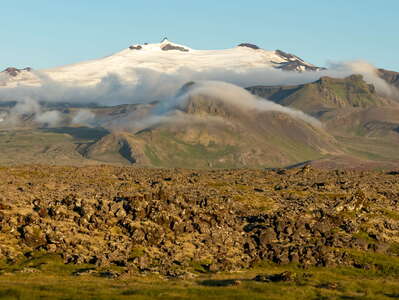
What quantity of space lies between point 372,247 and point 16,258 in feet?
233

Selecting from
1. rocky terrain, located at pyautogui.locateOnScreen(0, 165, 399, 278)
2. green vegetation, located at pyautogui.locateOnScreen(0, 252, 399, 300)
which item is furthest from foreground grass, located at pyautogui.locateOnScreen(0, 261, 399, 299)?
rocky terrain, located at pyautogui.locateOnScreen(0, 165, 399, 278)

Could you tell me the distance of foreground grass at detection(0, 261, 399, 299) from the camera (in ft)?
289

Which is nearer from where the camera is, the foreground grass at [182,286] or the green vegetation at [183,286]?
the foreground grass at [182,286]

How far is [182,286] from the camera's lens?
96.1 m

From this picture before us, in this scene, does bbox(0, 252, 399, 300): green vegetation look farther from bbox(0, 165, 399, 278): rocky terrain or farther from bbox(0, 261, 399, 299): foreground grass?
bbox(0, 165, 399, 278): rocky terrain

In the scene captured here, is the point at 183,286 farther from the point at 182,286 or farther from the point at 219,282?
the point at 219,282

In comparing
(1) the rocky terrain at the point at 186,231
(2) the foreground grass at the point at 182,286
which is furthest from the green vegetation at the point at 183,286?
(1) the rocky terrain at the point at 186,231

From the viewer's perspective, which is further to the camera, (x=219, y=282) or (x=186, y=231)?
(x=186, y=231)

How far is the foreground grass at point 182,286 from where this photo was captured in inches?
3472

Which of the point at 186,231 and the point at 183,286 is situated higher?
the point at 186,231

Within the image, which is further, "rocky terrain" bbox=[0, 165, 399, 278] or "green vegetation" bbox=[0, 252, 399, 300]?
"rocky terrain" bbox=[0, 165, 399, 278]

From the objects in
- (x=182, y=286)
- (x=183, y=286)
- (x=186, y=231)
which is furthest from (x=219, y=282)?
(x=186, y=231)

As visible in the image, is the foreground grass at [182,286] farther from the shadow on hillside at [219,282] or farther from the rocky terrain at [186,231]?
the rocky terrain at [186,231]

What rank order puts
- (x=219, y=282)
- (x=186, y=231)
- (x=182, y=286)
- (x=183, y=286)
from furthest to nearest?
(x=186, y=231) < (x=219, y=282) < (x=183, y=286) < (x=182, y=286)
